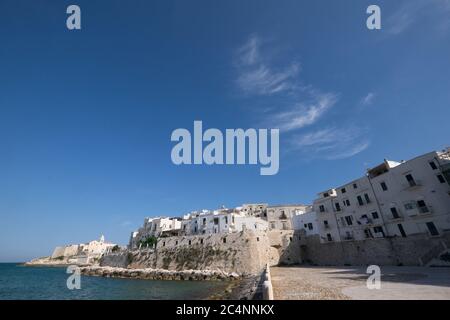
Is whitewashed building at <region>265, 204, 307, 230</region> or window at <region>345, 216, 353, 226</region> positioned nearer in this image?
→ window at <region>345, 216, 353, 226</region>

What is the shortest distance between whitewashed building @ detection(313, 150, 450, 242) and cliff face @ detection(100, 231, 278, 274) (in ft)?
38.6

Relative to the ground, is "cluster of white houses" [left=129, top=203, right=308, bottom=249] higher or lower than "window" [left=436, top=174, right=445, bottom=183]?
higher

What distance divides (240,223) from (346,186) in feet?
84.2

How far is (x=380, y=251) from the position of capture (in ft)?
96.0

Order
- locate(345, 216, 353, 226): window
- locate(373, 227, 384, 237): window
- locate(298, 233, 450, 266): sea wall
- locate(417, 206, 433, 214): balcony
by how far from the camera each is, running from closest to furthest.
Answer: locate(298, 233, 450, 266): sea wall < locate(417, 206, 433, 214): balcony < locate(373, 227, 384, 237): window < locate(345, 216, 353, 226): window

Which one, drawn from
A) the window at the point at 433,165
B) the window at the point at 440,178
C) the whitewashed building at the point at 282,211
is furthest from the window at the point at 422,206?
the whitewashed building at the point at 282,211

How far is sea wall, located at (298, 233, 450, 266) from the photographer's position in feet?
78.3

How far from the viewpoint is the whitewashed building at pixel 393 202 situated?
24.0 m

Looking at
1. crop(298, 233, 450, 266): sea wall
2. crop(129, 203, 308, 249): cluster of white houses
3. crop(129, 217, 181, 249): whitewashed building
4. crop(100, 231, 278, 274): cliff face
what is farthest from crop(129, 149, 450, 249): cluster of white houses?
crop(129, 217, 181, 249): whitewashed building

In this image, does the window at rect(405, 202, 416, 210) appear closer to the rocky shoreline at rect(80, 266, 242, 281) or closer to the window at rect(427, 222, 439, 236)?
the window at rect(427, 222, 439, 236)

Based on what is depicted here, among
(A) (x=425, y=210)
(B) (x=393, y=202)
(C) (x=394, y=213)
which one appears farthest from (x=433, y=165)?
(C) (x=394, y=213)

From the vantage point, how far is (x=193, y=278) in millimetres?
37250

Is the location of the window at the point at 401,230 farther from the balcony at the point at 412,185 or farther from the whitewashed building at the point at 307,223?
the whitewashed building at the point at 307,223
